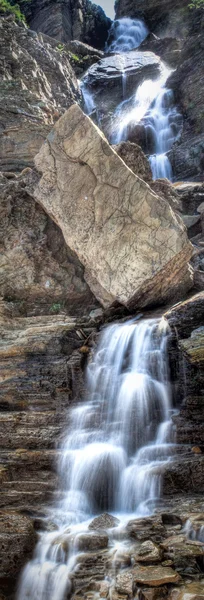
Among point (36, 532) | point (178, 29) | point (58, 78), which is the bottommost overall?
point (36, 532)

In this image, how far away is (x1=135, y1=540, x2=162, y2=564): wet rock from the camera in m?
5.68

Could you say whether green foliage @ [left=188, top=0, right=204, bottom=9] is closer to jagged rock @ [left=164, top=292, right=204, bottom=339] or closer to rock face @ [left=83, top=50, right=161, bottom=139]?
rock face @ [left=83, top=50, right=161, bottom=139]

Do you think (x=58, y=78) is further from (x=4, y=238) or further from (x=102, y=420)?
(x=102, y=420)

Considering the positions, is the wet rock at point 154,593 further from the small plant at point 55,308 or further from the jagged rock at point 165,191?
the jagged rock at point 165,191

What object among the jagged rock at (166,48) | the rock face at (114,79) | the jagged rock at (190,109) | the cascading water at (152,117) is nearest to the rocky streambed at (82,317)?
the jagged rock at (190,109)

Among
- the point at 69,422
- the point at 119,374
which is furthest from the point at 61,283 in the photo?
the point at 69,422

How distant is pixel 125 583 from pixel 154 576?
0.41 metres

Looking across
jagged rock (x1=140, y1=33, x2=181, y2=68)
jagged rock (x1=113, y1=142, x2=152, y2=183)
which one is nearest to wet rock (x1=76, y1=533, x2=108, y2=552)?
jagged rock (x1=113, y1=142, x2=152, y2=183)

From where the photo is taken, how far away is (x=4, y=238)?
14477 millimetres

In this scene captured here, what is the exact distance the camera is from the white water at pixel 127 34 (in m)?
40.8

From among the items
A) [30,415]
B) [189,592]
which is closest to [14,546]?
[189,592]

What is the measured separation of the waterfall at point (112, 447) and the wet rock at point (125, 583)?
885 mm

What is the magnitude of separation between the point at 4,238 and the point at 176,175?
12.9 meters

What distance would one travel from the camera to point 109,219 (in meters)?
12.7
